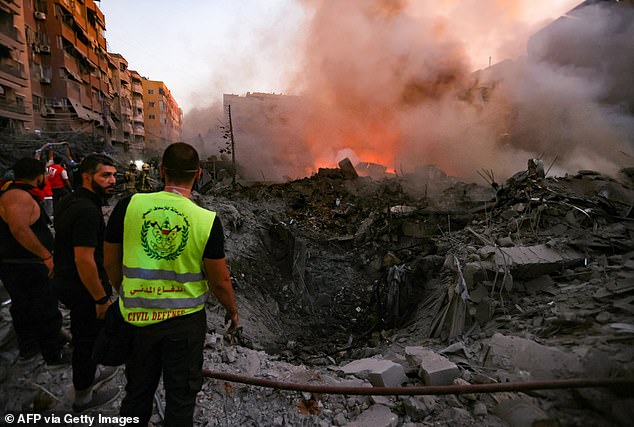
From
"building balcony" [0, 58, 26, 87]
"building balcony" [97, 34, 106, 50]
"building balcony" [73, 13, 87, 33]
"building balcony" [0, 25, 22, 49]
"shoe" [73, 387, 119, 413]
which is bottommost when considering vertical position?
"shoe" [73, 387, 119, 413]

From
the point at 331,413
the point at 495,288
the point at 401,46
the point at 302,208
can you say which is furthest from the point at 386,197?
the point at 401,46

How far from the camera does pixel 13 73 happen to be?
63.4 ft

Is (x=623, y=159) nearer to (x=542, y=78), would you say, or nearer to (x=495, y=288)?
(x=542, y=78)

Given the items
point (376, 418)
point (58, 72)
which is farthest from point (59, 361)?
point (58, 72)

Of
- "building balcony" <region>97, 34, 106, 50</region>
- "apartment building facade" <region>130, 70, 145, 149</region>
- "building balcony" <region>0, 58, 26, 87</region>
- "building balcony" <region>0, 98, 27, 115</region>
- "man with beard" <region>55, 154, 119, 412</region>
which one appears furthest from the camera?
"apartment building facade" <region>130, 70, 145, 149</region>

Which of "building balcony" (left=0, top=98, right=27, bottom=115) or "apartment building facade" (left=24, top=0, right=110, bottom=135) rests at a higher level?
"apartment building facade" (left=24, top=0, right=110, bottom=135)

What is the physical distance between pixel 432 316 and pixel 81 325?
13.6 feet

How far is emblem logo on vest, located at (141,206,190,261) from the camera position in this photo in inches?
63.9

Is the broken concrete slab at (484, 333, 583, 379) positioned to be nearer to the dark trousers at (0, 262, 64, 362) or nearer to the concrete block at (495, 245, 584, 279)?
the concrete block at (495, 245, 584, 279)

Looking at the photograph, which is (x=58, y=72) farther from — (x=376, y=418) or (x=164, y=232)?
(x=376, y=418)

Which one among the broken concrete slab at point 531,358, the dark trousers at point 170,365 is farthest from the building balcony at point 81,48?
the broken concrete slab at point 531,358

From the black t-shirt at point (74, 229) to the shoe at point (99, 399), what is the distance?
3.01 feet

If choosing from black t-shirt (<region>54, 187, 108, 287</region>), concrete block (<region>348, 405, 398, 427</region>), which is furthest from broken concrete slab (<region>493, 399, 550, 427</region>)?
black t-shirt (<region>54, 187, 108, 287</region>)

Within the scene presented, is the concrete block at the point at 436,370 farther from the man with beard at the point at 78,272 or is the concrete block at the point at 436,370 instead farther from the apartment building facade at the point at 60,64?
the apartment building facade at the point at 60,64
